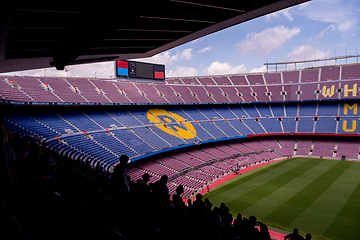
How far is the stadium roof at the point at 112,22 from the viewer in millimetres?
3490

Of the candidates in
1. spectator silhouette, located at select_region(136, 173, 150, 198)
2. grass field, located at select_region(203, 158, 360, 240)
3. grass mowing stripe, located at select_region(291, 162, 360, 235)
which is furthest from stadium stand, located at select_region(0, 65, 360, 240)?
spectator silhouette, located at select_region(136, 173, 150, 198)

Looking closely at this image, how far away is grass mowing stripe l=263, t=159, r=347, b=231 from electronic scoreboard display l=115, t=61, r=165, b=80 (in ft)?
108

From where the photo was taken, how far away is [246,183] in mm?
26438

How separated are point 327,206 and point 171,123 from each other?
82.2 feet

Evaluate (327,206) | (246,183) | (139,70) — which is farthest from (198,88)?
(327,206)

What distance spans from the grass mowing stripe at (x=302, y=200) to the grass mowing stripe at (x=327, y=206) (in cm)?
38

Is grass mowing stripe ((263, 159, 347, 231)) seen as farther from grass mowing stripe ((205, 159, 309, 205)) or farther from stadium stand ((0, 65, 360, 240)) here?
stadium stand ((0, 65, 360, 240))

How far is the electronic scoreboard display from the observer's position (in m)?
39.5

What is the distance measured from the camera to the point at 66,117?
28141 mm

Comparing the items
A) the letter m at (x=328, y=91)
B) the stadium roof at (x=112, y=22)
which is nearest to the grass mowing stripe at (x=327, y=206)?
the stadium roof at (x=112, y=22)

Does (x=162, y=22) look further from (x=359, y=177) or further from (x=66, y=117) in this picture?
(x=359, y=177)

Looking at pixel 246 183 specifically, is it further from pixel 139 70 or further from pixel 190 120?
pixel 139 70

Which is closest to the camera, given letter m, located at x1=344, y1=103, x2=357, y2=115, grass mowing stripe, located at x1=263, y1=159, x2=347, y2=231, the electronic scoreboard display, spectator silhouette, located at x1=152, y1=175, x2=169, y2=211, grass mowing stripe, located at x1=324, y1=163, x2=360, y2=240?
spectator silhouette, located at x1=152, y1=175, x2=169, y2=211

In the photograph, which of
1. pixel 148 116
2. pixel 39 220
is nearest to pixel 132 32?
pixel 39 220
